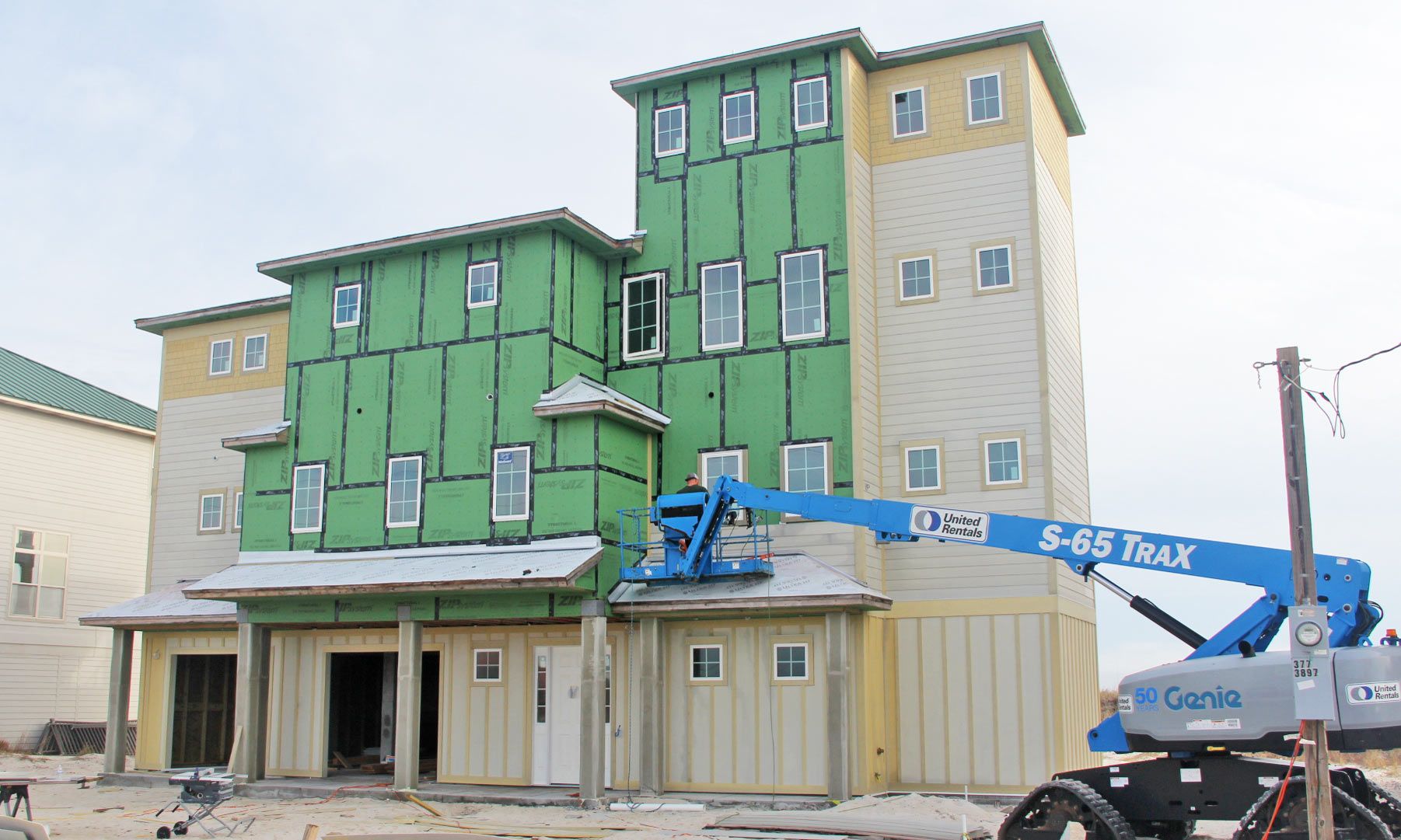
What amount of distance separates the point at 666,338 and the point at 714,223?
2272mm

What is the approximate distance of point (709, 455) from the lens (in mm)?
22484

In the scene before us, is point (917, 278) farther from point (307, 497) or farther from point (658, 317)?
point (307, 497)

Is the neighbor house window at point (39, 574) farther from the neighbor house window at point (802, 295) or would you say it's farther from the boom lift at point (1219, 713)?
the boom lift at point (1219, 713)

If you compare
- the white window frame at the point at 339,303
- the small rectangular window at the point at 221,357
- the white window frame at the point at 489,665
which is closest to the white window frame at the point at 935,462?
the white window frame at the point at 489,665

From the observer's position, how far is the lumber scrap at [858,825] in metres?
15.9

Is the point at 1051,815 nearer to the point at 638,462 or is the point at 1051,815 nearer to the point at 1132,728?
the point at 1132,728

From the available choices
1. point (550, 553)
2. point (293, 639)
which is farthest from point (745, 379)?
point (293, 639)

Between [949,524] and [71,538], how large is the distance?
26212 mm

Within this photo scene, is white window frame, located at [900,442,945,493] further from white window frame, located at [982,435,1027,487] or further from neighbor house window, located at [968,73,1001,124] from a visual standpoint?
neighbor house window, located at [968,73,1001,124]

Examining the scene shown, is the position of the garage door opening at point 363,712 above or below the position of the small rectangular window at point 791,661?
below

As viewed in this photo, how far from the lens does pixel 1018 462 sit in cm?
2108

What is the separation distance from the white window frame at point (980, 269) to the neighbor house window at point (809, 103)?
11.9ft

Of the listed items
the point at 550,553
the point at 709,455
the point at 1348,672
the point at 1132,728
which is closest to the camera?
the point at 1348,672

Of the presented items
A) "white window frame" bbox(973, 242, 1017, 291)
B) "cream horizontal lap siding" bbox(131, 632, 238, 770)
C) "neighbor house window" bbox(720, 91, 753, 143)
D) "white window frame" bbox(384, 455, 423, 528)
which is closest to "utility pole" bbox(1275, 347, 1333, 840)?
"white window frame" bbox(973, 242, 1017, 291)
